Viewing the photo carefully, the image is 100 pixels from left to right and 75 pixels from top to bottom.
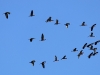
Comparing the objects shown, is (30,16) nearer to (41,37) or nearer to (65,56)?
(41,37)

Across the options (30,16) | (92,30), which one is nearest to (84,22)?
(92,30)

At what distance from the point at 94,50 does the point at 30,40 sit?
915 centimetres

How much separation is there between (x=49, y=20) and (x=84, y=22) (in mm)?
5742

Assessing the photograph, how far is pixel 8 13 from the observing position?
96875mm

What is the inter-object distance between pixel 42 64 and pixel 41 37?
13.0 ft

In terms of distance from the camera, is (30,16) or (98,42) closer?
(30,16)

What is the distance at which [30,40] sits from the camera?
330ft

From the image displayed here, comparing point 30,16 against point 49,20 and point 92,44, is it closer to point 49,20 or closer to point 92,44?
point 49,20

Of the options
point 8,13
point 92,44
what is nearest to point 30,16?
point 8,13

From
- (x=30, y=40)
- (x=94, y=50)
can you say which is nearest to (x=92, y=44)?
(x=94, y=50)

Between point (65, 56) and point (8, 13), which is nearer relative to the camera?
point (8, 13)

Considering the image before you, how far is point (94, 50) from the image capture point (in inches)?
4023

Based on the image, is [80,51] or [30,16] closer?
Result: [30,16]

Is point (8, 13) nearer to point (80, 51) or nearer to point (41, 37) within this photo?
point (41, 37)
